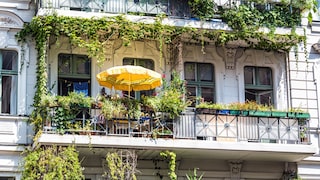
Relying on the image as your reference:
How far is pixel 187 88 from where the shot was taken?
24.9m

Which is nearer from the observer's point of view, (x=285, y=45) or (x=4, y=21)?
(x=4, y=21)

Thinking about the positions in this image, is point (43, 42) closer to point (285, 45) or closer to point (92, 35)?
point (92, 35)

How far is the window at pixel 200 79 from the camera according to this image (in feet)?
82.0

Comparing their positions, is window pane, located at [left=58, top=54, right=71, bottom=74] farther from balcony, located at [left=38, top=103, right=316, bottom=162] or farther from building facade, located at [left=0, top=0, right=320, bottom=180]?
balcony, located at [left=38, top=103, right=316, bottom=162]

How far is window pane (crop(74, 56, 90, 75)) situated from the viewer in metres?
24.1

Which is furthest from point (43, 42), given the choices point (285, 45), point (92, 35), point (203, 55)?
point (285, 45)

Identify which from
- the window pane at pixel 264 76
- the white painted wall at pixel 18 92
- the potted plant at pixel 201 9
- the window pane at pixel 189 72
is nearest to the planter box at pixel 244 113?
the window pane at pixel 189 72

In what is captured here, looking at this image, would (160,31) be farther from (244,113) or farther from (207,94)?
(244,113)

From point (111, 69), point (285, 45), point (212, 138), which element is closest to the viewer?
point (111, 69)

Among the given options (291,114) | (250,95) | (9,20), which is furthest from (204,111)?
(9,20)

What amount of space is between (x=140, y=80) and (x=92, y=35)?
2.08 meters

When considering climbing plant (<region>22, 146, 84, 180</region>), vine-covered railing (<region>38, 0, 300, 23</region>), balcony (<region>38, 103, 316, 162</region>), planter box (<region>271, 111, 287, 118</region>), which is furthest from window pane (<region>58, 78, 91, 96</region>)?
planter box (<region>271, 111, 287, 118</region>)

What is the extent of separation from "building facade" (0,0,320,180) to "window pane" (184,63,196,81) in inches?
1.3

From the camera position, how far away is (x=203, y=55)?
998 inches
